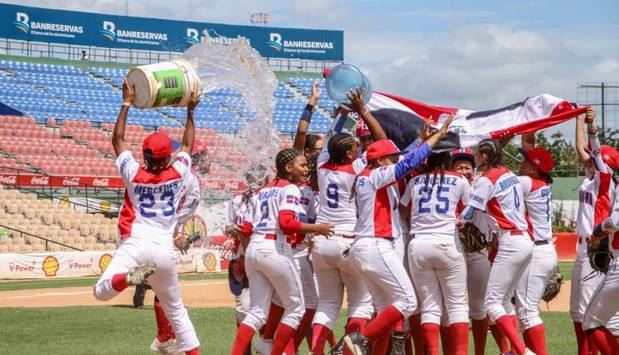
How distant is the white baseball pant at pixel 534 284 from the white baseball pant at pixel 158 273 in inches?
126

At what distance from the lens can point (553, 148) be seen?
5847cm

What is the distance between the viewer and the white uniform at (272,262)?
923 centimetres

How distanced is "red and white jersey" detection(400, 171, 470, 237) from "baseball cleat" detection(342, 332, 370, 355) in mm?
1113

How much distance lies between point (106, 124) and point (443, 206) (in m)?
36.4

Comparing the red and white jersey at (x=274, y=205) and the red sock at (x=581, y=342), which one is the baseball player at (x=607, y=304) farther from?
the red and white jersey at (x=274, y=205)

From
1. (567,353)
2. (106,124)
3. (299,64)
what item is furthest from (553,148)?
(567,353)

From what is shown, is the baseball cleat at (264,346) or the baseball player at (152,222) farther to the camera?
the baseball cleat at (264,346)

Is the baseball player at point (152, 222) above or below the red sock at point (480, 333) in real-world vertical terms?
above

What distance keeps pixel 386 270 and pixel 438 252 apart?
51 cm

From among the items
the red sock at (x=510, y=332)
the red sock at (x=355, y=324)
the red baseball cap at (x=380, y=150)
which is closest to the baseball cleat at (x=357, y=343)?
the red sock at (x=355, y=324)

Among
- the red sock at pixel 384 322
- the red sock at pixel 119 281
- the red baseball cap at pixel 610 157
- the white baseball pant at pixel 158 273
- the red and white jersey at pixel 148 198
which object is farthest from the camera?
the red baseball cap at pixel 610 157

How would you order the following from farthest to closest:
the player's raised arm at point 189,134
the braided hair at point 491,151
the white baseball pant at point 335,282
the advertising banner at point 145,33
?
the advertising banner at point 145,33 < the braided hair at point 491,151 < the white baseball pant at point 335,282 < the player's raised arm at point 189,134

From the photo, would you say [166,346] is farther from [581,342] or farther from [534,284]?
[581,342]

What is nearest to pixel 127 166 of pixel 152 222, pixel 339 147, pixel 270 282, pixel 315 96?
pixel 152 222
